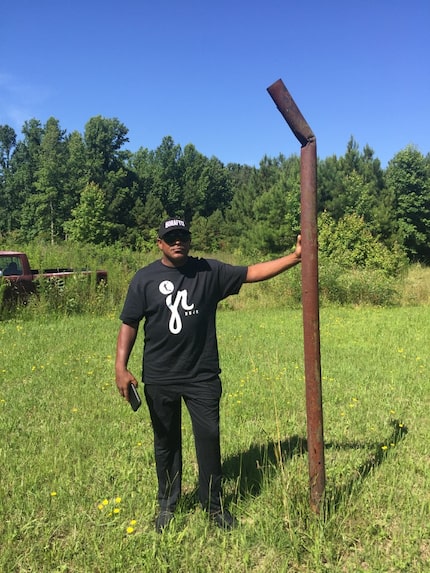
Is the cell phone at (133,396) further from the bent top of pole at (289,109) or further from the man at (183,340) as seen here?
the bent top of pole at (289,109)

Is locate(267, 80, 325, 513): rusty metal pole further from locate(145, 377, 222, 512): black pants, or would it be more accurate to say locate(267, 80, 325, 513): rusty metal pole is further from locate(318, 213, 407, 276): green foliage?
locate(318, 213, 407, 276): green foliage

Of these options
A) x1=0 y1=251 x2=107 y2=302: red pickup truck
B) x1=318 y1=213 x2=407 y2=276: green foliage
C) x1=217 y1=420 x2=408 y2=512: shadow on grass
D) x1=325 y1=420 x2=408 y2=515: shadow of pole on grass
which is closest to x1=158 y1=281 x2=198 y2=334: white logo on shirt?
x1=217 y1=420 x2=408 y2=512: shadow on grass

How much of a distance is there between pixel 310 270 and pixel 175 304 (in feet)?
2.72

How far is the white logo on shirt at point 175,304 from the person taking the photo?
2850mm

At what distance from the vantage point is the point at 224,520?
2967mm

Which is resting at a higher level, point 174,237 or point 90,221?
point 90,221

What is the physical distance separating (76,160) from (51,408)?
6327cm

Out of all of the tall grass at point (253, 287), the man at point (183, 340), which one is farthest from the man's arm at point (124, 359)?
the tall grass at point (253, 287)

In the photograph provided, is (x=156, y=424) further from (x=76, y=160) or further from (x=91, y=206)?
(x=76, y=160)

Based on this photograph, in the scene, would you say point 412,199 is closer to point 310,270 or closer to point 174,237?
point 310,270

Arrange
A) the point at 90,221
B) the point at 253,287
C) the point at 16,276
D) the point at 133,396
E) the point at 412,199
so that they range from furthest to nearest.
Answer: the point at 90,221 → the point at 412,199 → the point at 253,287 → the point at 16,276 → the point at 133,396

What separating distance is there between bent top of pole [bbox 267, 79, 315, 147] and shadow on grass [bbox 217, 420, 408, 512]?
2043 mm

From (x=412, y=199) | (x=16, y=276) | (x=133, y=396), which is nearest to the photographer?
(x=133, y=396)

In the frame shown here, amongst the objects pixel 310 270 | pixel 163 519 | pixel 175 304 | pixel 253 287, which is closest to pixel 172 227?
pixel 175 304
